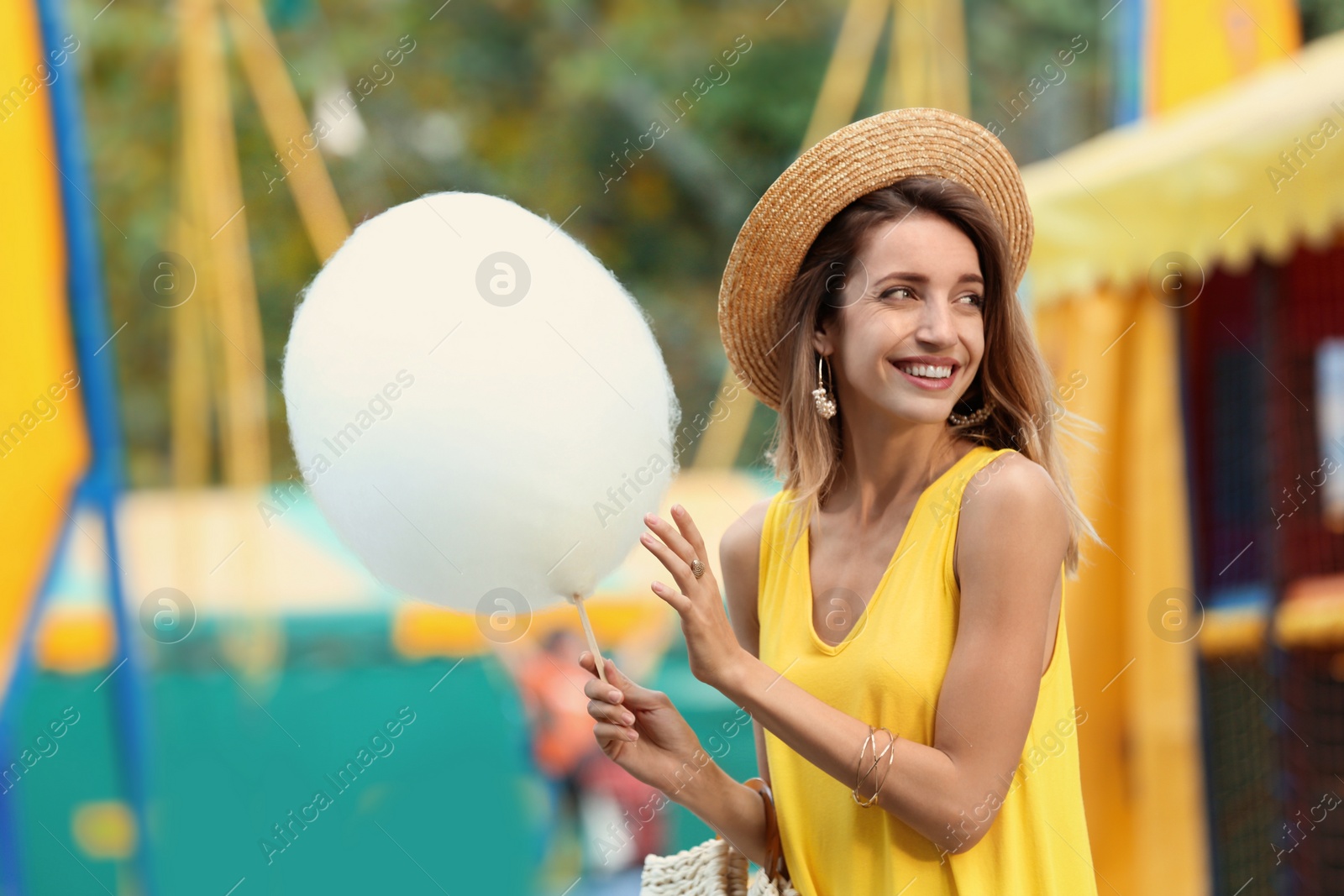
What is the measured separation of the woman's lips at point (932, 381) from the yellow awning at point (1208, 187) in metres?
2.34

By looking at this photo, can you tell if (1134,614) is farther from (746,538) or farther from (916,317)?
(916,317)

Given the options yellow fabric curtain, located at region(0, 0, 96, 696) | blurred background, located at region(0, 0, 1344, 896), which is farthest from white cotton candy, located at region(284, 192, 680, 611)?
yellow fabric curtain, located at region(0, 0, 96, 696)

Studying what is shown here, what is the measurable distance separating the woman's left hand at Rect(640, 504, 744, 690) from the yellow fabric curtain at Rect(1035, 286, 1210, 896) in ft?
9.05

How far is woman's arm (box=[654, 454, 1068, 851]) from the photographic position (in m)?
1.41

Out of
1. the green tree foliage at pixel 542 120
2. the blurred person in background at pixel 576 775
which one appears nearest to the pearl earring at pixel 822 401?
the blurred person in background at pixel 576 775

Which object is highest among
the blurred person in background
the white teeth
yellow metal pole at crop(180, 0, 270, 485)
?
yellow metal pole at crop(180, 0, 270, 485)

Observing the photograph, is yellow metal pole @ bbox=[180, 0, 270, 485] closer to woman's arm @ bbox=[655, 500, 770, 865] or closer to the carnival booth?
the carnival booth

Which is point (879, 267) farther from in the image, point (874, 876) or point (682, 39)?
point (682, 39)

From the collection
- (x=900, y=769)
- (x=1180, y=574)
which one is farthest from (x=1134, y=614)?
(x=900, y=769)

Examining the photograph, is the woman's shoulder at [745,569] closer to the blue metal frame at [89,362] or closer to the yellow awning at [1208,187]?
the yellow awning at [1208,187]

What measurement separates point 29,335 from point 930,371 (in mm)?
3287

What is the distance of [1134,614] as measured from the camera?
13.3ft

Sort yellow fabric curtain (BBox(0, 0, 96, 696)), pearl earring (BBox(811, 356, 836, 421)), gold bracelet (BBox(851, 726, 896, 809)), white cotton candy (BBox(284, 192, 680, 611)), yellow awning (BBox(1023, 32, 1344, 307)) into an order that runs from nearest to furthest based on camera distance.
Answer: gold bracelet (BBox(851, 726, 896, 809)) < white cotton candy (BBox(284, 192, 680, 611)) < pearl earring (BBox(811, 356, 836, 421)) < yellow awning (BBox(1023, 32, 1344, 307)) < yellow fabric curtain (BBox(0, 0, 96, 696))

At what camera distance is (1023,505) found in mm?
1478
